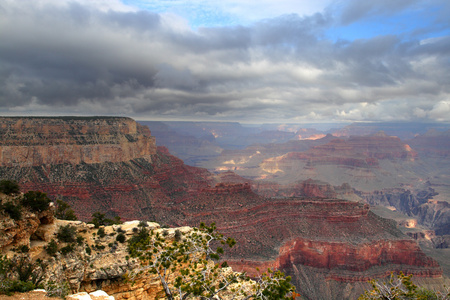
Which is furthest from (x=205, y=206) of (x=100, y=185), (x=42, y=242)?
(x=42, y=242)

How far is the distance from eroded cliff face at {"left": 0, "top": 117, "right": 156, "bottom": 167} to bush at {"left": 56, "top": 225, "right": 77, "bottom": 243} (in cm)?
6361

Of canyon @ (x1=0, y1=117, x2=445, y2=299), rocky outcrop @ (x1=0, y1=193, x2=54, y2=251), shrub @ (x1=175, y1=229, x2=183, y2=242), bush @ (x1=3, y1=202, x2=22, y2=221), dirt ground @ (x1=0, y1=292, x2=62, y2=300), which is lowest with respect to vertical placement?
canyon @ (x1=0, y1=117, x2=445, y2=299)

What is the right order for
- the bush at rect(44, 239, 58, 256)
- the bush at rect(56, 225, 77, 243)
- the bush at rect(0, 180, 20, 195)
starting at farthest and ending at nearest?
the bush at rect(56, 225, 77, 243), the bush at rect(44, 239, 58, 256), the bush at rect(0, 180, 20, 195)

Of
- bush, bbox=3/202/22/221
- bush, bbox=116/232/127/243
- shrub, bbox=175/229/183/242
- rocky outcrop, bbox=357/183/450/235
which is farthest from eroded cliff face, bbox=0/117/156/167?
rocky outcrop, bbox=357/183/450/235

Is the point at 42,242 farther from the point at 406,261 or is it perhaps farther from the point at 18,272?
the point at 406,261

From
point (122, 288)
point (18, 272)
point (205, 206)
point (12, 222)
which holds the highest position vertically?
point (12, 222)

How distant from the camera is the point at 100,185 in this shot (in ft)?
246

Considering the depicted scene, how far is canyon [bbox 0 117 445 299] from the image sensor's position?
52.6 meters

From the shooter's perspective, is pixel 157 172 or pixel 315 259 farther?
pixel 157 172

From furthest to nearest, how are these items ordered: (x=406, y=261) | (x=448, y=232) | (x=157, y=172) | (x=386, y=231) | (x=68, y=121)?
1. (x=448, y=232)
2. (x=157, y=172)
3. (x=68, y=121)
4. (x=386, y=231)
5. (x=406, y=261)

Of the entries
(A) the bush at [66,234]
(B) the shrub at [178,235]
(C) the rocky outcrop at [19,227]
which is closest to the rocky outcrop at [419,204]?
(B) the shrub at [178,235]

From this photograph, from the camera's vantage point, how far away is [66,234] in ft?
73.0

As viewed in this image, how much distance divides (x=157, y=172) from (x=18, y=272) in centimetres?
8425

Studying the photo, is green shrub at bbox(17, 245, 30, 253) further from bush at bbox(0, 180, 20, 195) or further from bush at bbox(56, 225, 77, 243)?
bush at bbox(0, 180, 20, 195)
